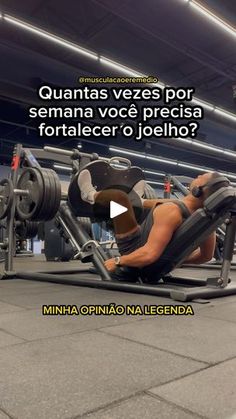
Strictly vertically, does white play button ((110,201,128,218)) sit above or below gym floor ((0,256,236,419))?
above

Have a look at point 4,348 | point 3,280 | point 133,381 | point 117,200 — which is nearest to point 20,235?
point 3,280

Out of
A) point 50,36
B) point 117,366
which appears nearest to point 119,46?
point 50,36

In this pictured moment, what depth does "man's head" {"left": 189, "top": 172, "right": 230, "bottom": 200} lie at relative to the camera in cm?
210

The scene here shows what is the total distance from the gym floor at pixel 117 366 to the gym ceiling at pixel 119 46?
3.25 m

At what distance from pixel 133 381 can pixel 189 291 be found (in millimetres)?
1096

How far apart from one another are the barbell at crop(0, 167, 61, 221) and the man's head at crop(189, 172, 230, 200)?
96 centimetres

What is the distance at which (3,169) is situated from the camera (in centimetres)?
1045

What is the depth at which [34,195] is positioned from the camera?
8.88 feet

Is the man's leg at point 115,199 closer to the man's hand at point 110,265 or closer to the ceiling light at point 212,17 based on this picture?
the man's hand at point 110,265

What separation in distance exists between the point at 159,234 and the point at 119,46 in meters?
3.87

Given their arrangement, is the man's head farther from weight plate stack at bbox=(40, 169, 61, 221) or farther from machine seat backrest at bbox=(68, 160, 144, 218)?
weight plate stack at bbox=(40, 169, 61, 221)

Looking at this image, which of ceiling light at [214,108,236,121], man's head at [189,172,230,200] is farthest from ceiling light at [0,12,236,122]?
man's head at [189,172,230,200]

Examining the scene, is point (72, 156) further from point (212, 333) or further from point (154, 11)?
point (154, 11)

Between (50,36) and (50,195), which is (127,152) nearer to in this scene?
(50,36)
